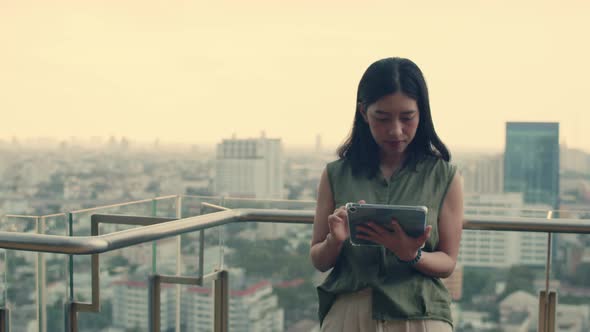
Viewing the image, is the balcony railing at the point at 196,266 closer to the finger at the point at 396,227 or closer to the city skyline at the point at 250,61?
the finger at the point at 396,227

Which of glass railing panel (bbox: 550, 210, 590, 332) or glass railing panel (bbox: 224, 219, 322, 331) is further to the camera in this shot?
glass railing panel (bbox: 224, 219, 322, 331)

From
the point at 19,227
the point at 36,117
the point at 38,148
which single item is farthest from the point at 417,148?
the point at 36,117

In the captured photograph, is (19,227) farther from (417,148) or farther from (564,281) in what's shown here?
(564,281)

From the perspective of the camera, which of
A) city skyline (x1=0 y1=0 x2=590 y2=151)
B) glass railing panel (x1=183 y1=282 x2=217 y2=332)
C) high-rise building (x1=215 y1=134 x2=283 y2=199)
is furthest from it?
city skyline (x1=0 y1=0 x2=590 y2=151)

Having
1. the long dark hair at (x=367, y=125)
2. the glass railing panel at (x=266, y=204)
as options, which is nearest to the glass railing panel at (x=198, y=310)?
the glass railing panel at (x=266, y=204)

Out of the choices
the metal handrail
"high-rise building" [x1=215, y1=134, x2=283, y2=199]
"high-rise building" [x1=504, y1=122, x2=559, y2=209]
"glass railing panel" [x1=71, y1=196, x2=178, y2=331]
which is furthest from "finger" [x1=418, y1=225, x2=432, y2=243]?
"high-rise building" [x1=215, y1=134, x2=283, y2=199]

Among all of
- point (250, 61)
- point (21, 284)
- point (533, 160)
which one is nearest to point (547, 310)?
point (21, 284)

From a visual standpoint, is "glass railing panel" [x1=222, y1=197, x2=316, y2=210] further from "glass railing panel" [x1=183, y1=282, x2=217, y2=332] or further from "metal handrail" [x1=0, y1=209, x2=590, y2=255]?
"glass railing panel" [x1=183, y1=282, x2=217, y2=332]

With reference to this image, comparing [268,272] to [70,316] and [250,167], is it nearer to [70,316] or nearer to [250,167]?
[70,316]
